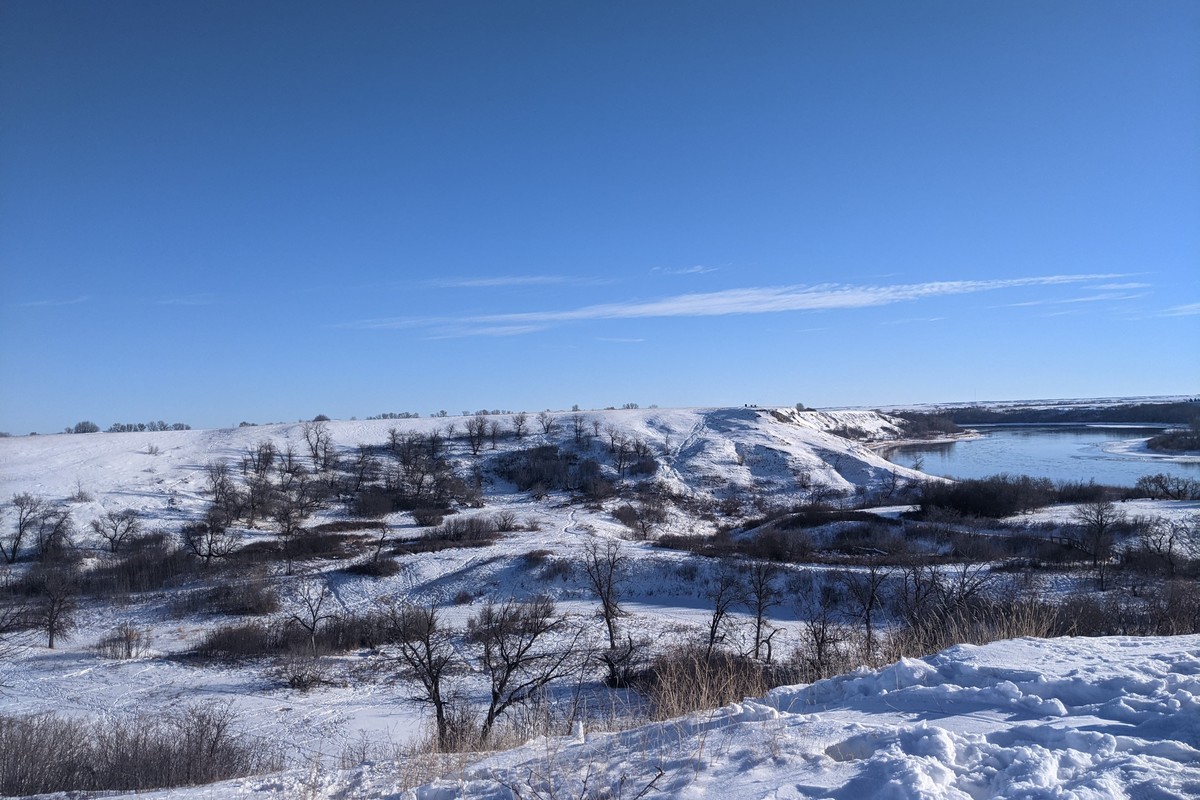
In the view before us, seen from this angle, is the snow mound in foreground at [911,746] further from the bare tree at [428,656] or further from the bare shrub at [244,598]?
the bare shrub at [244,598]

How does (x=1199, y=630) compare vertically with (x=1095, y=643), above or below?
below

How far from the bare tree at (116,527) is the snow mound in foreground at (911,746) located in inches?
1726

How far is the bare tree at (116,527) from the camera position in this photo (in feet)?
132

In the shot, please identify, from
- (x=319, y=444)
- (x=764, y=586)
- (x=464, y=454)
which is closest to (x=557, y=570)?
(x=764, y=586)

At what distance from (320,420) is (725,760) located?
92595mm

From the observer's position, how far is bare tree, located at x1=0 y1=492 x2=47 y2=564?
38.8 meters

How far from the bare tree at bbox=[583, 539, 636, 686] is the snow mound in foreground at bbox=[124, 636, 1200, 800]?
14046 mm

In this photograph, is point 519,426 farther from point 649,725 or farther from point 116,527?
point 649,725

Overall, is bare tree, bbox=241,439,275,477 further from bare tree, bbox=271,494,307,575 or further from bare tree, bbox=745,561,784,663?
bare tree, bbox=745,561,784,663

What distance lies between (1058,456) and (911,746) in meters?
85.7

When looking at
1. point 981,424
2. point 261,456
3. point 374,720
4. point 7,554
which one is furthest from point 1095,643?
point 981,424

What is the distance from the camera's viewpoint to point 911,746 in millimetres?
4180

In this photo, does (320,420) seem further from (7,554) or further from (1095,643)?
(1095,643)

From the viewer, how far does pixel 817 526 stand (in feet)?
144
